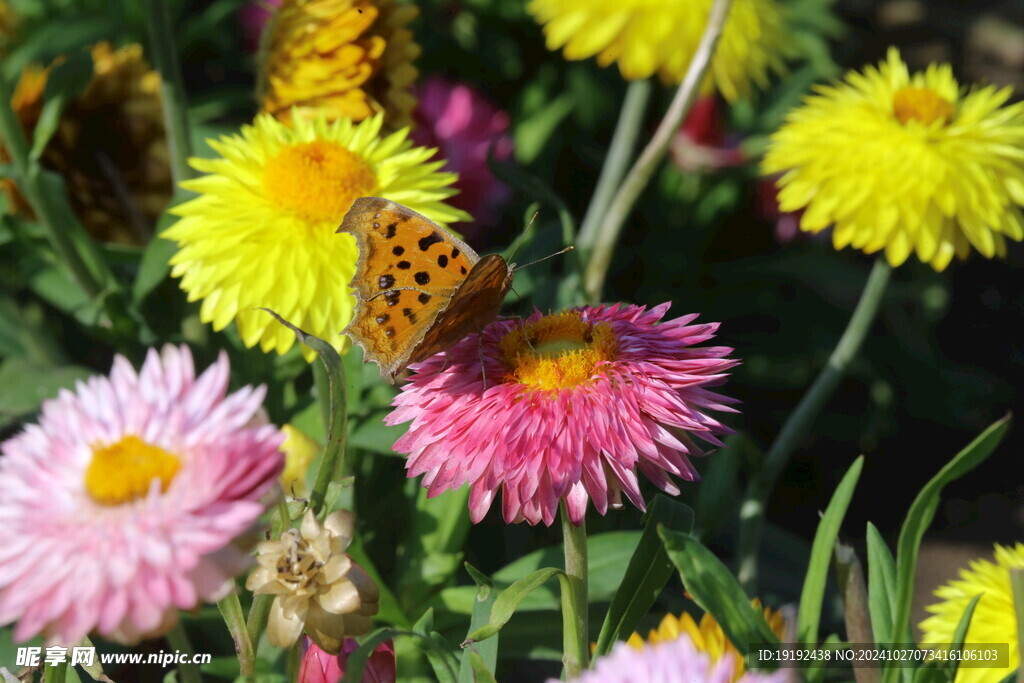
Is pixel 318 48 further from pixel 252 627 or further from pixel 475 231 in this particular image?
pixel 252 627

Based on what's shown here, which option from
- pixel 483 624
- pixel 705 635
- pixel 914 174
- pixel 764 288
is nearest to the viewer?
pixel 483 624

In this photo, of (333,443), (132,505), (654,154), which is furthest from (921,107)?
(132,505)

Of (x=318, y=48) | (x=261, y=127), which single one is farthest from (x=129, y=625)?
(x=318, y=48)

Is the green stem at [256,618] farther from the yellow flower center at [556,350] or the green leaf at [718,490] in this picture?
the green leaf at [718,490]

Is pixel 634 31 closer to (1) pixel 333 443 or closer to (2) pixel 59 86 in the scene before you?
(2) pixel 59 86

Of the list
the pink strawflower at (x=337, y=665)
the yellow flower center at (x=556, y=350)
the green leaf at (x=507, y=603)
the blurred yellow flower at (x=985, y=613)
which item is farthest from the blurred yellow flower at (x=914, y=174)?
the pink strawflower at (x=337, y=665)
